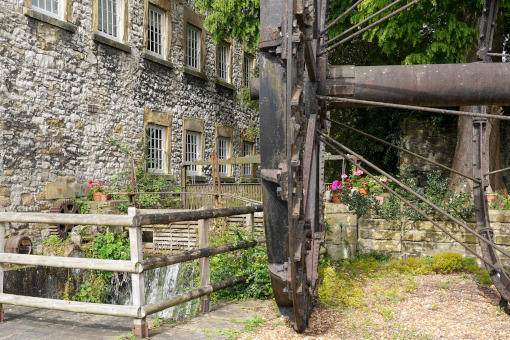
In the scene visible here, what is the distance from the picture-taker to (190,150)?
1323 centimetres

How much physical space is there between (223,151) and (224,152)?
0.06m

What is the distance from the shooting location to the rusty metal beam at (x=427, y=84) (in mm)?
2990

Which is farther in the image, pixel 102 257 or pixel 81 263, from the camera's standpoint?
pixel 102 257

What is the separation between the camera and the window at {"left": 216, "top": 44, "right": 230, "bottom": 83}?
14953 mm

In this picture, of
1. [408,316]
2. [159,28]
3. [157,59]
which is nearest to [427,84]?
[408,316]

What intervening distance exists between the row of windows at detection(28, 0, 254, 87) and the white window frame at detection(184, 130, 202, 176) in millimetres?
1980

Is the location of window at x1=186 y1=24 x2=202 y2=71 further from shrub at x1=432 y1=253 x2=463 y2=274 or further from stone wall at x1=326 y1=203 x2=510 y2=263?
shrub at x1=432 y1=253 x2=463 y2=274

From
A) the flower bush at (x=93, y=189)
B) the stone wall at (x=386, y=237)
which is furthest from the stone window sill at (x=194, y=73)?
the stone wall at (x=386, y=237)

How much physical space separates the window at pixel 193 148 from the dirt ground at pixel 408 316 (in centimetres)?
847

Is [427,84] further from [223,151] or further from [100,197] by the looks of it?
[223,151]

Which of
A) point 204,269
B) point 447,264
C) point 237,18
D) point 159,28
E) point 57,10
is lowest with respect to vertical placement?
point 447,264

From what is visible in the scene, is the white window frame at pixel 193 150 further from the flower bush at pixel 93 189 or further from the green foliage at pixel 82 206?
the green foliage at pixel 82 206

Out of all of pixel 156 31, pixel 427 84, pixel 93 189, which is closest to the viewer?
pixel 427 84

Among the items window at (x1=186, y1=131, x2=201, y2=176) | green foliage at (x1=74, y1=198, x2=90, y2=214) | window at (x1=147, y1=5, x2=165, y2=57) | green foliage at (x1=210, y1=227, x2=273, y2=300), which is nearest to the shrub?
green foliage at (x1=210, y1=227, x2=273, y2=300)
